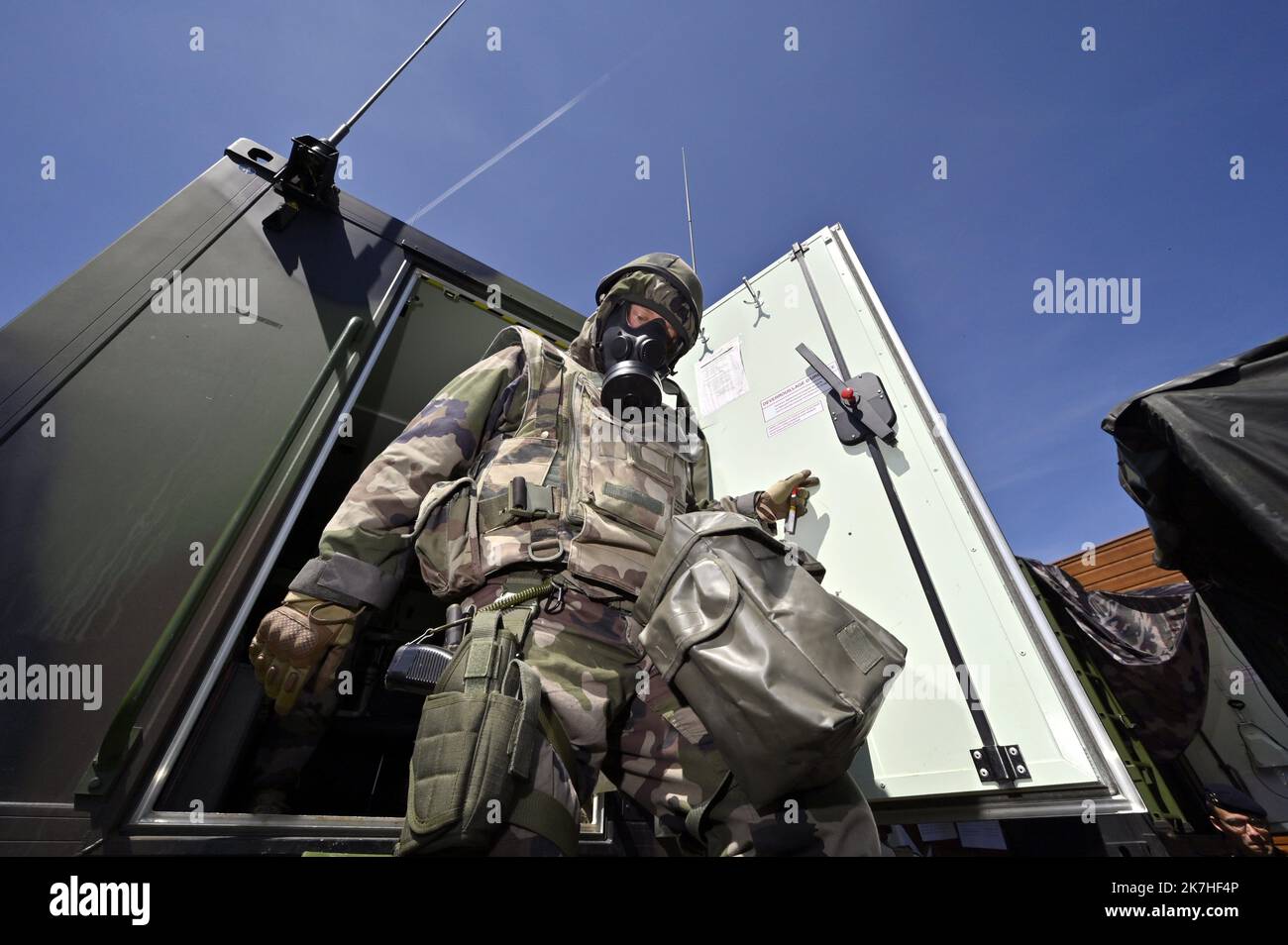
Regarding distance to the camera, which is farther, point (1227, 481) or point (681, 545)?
point (1227, 481)

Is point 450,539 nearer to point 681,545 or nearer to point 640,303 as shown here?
Answer: point 681,545

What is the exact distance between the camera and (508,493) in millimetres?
1486

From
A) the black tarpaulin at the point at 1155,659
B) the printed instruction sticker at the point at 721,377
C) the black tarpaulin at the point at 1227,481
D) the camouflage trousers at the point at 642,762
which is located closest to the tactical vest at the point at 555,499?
the camouflage trousers at the point at 642,762

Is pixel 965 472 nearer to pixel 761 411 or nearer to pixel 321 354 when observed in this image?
pixel 761 411

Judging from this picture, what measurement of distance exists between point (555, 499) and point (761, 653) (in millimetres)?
787

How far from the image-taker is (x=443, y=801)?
906mm

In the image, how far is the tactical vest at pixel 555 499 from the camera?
1399mm

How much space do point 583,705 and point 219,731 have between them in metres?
1.10

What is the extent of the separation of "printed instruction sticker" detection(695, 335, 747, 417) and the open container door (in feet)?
0.32

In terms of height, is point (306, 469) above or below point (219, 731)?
above
